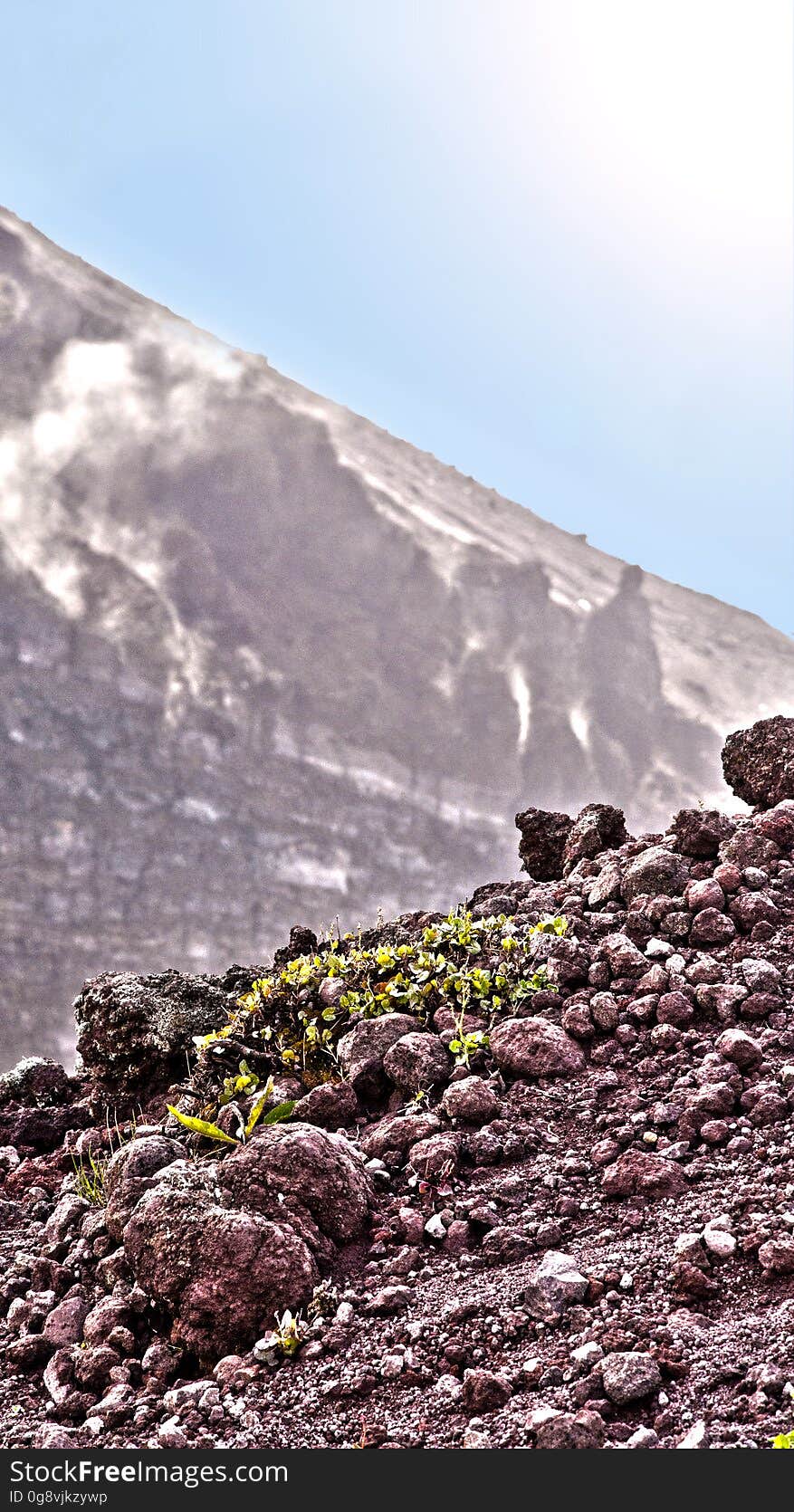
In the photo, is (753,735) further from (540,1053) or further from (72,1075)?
(72,1075)

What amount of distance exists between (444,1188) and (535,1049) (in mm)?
614

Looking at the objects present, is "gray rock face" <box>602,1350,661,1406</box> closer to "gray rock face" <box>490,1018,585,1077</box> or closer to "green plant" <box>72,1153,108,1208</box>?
"gray rock face" <box>490,1018,585,1077</box>

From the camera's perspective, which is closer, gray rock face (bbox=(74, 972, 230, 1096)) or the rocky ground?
the rocky ground

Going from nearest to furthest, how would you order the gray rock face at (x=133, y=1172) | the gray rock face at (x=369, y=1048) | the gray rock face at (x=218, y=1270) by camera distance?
the gray rock face at (x=218, y=1270)
the gray rock face at (x=133, y=1172)
the gray rock face at (x=369, y=1048)

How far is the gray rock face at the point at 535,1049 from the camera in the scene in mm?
3330

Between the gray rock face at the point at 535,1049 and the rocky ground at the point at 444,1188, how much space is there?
0.03ft

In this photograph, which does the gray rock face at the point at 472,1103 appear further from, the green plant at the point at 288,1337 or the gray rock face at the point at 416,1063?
the green plant at the point at 288,1337

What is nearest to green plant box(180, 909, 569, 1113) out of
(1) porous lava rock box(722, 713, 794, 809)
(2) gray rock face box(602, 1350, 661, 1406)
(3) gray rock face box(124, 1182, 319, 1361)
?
(3) gray rock face box(124, 1182, 319, 1361)

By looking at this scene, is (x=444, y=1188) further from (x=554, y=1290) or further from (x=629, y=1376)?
(x=629, y=1376)

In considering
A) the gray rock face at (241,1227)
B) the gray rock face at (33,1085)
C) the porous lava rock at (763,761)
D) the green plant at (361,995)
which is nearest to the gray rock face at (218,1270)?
the gray rock face at (241,1227)

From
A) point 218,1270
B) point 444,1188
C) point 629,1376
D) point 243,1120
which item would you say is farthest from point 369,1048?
point 629,1376

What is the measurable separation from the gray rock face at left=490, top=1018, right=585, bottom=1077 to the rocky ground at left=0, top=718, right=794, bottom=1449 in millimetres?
10

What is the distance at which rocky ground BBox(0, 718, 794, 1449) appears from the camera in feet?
7.25

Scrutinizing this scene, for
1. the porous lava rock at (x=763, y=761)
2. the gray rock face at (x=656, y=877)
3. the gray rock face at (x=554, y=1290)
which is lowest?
the gray rock face at (x=554, y=1290)
